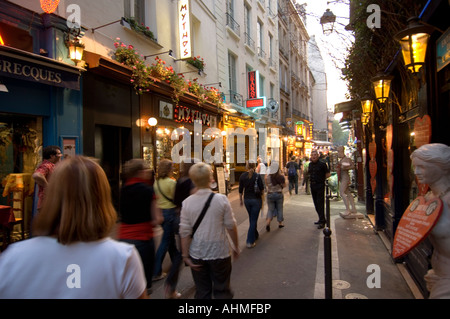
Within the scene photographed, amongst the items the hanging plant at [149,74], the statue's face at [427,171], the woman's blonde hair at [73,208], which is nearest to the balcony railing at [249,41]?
the hanging plant at [149,74]

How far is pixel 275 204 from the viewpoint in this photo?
692 cm

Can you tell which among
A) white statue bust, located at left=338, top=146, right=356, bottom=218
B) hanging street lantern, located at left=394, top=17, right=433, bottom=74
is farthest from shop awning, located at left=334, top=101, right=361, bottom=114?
hanging street lantern, located at left=394, top=17, right=433, bottom=74

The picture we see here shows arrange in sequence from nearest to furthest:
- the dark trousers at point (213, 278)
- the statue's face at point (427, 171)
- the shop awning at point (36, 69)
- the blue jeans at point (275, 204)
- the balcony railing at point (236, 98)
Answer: the statue's face at point (427, 171) → the dark trousers at point (213, 278) → the shop awning at point (36, 69) → the blue jeans at point (275, 204) → the balcony railing at point (236, 98)

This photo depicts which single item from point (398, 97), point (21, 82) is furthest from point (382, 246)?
point (21, 82)

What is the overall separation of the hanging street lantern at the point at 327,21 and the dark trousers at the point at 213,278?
528 centimetres

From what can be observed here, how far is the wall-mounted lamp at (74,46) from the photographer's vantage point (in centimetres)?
571

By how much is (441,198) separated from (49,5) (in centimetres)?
691

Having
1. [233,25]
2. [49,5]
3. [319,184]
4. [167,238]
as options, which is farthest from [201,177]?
[233,25]

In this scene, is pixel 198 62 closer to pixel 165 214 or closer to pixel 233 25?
pixel 233 25

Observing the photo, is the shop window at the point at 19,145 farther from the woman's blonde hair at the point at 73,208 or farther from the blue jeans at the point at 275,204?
the woman's blonde hair at the point at 73,208

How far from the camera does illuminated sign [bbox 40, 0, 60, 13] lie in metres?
5.38

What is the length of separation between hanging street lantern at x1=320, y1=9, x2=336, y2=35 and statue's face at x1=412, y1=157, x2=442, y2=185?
465cm

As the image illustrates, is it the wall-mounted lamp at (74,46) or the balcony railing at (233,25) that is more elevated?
the balcony railing at (233,25)
